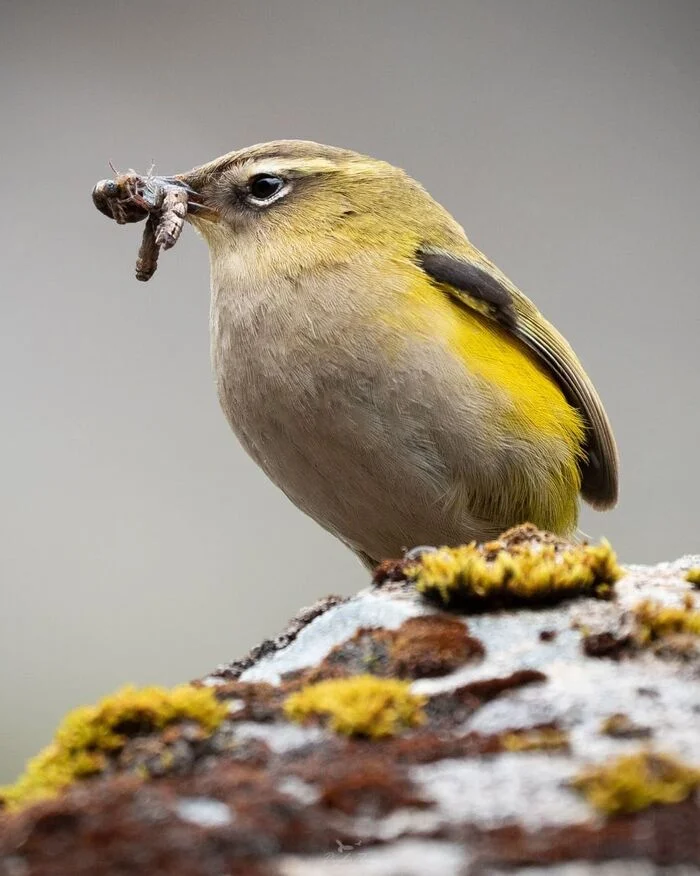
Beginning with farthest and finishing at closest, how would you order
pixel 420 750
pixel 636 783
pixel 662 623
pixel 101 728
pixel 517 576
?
pixel 517 576
pixel 662 623
pixel 101 728
pixel 420 750
pixel 636 783

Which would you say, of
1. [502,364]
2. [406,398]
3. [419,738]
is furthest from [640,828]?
[502,364]

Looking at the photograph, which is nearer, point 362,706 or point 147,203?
point 362,706

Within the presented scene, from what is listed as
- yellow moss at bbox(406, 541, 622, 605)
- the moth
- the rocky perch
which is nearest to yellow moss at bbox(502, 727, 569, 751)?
the rocky perch

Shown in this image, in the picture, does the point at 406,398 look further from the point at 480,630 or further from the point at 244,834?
the point at 244,834

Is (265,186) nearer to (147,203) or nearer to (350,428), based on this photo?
(147,203)

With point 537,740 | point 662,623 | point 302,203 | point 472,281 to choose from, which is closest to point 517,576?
point 662,623

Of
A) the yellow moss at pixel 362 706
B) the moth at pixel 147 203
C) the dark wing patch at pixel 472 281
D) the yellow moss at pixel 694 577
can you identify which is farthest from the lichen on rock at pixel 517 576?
the moth at pixel 147 203

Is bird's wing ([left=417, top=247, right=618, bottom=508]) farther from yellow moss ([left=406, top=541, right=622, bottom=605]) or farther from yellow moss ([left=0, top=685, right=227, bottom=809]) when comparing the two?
yellow moss ([left=0, top=685, right=227, bottom=809])
